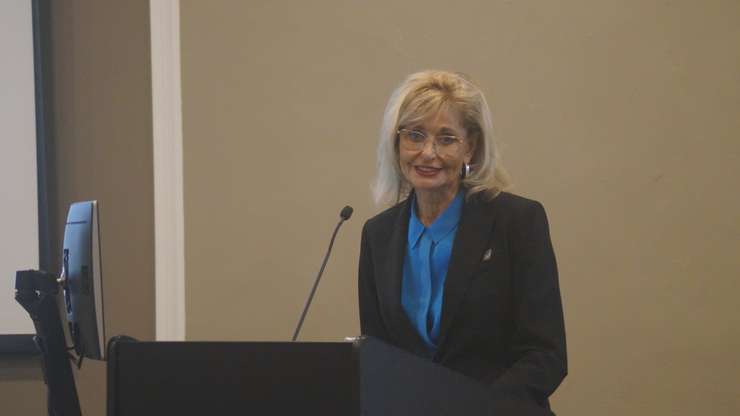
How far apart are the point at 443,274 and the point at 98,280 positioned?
774 mm

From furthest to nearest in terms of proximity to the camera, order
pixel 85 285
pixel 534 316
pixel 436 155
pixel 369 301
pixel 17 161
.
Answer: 1. pixel 17 161
2. pixel 369 301
3. pixel 436 155
4. pixel 534 316
5. pixel 85 285

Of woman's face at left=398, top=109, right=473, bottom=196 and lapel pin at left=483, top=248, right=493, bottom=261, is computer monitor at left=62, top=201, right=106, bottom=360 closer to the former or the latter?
woman's face at left=398, top=109, right=473, bottom=196

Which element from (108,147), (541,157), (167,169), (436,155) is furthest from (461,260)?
(108,147)

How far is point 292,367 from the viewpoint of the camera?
3.54 ft

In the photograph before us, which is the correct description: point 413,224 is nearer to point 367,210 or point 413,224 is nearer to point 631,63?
point 367,210

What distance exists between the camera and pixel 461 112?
1838mm

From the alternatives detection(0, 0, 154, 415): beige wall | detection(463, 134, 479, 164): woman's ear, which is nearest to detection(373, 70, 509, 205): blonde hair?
detection(463, 134, 479, 164): woman's ear

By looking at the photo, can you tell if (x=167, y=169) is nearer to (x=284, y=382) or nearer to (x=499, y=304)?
(x=499, y=304)

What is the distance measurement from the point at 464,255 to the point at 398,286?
0.18m

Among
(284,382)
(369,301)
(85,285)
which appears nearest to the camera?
(284,382)

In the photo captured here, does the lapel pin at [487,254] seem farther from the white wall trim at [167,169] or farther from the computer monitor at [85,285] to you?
the white wall trim at [167,169]

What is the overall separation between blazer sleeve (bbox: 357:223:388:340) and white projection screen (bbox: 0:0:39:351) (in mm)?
1624

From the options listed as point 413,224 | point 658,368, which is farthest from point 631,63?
point 413,224

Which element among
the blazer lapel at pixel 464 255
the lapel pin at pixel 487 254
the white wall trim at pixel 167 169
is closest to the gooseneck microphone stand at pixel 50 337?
the blazer lapel at pixel 464 255
